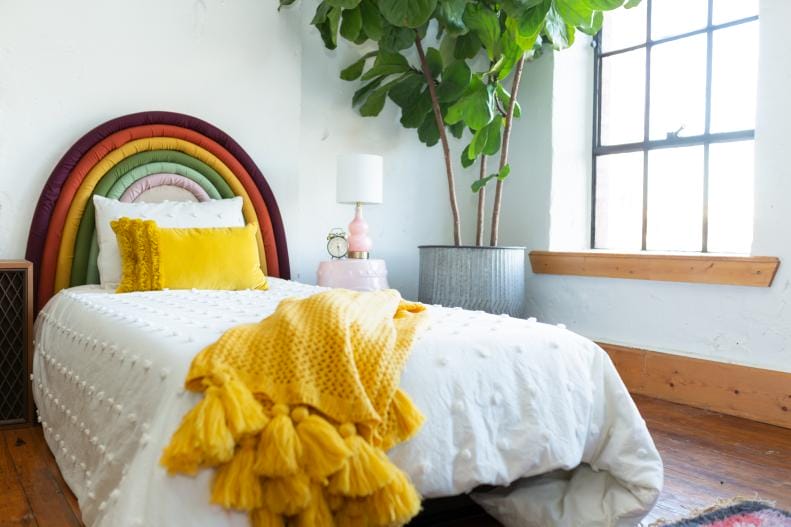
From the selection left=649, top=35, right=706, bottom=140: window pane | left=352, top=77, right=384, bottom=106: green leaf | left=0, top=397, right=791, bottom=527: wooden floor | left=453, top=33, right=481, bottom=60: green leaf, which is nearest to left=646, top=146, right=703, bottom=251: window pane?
left=649, top=35, right=706, bottom=140: window pane

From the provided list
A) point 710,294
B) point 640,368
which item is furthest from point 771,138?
point 640,368

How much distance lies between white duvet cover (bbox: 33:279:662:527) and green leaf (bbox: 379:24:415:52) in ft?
6.35

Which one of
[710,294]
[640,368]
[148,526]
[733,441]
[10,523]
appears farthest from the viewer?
[640,368]

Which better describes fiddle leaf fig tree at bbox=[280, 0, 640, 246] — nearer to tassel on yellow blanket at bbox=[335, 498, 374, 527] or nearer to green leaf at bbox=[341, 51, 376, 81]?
green leaf at bbox=[341, 51, 376, 81]

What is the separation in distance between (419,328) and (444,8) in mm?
2190

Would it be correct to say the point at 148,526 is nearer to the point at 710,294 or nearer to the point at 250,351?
the point at 250,351

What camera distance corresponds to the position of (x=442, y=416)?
4.58ft

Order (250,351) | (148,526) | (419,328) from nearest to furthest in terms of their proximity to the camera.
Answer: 1. (148,526)
2. (250,351)
3. (419,328)

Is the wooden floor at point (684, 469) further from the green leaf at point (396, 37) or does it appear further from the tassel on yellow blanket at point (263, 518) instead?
the green leaf at point (396, 37)

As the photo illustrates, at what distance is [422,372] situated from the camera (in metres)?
1.41

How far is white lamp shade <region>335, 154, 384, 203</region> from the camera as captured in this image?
129 inches

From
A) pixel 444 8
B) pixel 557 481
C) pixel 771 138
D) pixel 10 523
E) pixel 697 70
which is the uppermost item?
pixel 444 8

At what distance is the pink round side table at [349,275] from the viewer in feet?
10.7

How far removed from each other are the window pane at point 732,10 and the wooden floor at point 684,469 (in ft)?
6.40
